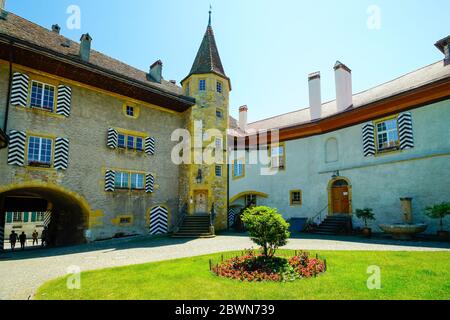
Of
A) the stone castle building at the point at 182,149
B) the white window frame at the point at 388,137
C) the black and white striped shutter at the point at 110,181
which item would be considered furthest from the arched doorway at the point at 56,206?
the white window frame at the point at 388,137

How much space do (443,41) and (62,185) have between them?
24.4 metres

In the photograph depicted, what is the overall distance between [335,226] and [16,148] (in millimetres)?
18070

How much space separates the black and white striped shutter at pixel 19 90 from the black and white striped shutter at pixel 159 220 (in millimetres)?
9716

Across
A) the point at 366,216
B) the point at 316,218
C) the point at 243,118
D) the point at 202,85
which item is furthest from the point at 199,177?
the point at 366,216

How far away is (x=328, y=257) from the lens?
9297mm

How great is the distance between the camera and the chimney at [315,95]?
2111 centimetres

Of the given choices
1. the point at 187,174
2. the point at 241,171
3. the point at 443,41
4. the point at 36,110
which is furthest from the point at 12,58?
the point at 443,41

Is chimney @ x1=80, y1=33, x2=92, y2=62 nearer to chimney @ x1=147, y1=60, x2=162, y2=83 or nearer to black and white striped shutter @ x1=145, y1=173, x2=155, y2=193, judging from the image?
chimney @ x1=147, y1=60, x2=162, y2=83

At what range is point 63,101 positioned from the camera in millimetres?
16016

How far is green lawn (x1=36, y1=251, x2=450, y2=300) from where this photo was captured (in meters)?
5.64

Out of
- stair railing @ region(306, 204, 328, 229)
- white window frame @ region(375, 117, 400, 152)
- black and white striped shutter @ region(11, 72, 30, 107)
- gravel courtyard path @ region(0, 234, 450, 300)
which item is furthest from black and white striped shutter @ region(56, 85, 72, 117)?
white window frame @ region(375, 117, 400, 152)

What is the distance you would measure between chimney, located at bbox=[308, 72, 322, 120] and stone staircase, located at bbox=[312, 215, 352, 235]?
766 cm

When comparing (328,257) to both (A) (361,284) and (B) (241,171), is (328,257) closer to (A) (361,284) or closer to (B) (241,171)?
(A) (361,284)

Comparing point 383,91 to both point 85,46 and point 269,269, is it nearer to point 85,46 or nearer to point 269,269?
point 269,269
